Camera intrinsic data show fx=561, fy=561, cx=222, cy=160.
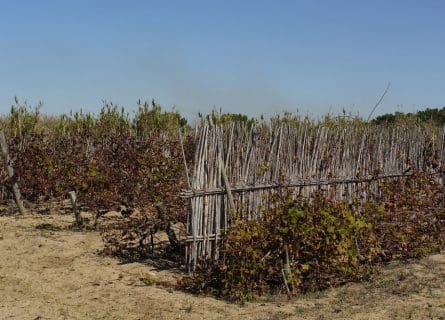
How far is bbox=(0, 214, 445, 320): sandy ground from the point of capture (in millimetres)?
4898

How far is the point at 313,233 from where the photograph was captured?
217 inches

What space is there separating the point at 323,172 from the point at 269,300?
220 cm

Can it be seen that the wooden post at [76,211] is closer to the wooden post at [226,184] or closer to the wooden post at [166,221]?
the wooden post at [166,221]

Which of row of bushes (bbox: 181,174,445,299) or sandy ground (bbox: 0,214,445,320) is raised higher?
row of bushes (bbox: 181,174,445,299)

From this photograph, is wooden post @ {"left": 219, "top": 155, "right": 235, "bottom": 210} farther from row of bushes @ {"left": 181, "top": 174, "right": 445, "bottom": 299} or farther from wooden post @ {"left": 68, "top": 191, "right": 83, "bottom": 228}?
wooden post @ {"left": 68, "top": 191, "right": 83, "bottom": 228}

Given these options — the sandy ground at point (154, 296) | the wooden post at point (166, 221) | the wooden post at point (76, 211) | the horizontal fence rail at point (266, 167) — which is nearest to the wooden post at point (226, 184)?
the horizontal fence rail at point (266, 167)

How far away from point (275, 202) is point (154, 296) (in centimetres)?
167

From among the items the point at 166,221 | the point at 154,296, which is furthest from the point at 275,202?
the point at 154,296

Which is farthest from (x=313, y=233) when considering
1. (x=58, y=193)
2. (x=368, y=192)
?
(x=58, y=193)

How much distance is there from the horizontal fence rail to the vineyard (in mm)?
13

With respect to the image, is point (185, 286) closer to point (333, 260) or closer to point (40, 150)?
point (333, 260)

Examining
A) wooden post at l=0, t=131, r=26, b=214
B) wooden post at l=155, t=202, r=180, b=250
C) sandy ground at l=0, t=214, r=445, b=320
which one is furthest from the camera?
wooden post at l=0, t=131, r=26, b=214

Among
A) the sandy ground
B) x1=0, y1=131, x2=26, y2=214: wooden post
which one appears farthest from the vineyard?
x1=0, y1=131, x2=26, y2=214: wooden post

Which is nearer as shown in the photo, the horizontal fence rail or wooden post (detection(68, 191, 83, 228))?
the horizontal fence rail
